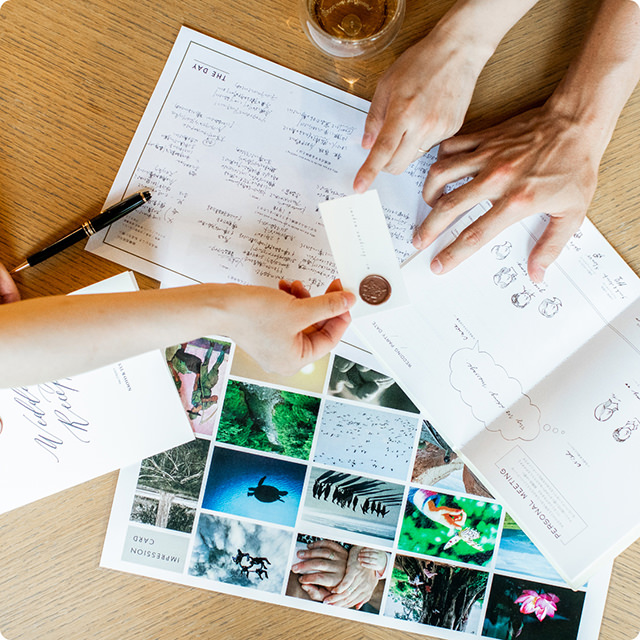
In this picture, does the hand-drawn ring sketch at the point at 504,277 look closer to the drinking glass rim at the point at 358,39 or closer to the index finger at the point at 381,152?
the index finger at the point at 381,152

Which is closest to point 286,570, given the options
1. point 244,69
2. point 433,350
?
point 433,350

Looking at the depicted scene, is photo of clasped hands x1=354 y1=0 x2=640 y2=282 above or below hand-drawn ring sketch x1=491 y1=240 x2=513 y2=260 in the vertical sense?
above

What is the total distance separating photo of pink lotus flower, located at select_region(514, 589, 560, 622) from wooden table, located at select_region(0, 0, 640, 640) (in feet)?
0.24

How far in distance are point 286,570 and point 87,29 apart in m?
0.75

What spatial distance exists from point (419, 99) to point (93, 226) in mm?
421

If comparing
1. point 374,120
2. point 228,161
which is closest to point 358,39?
point 374,120

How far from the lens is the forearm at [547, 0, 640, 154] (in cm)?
65

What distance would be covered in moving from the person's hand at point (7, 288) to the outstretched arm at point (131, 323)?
9 cm

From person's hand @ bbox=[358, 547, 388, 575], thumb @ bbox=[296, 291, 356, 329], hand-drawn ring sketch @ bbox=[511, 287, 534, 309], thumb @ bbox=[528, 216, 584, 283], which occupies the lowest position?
person's hand @ bbox=[358, 547, 388, 575]

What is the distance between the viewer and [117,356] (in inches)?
23.7

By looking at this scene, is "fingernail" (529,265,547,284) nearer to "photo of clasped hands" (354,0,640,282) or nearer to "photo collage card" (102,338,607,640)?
"photo of clasped hands" (354,0,640,282)

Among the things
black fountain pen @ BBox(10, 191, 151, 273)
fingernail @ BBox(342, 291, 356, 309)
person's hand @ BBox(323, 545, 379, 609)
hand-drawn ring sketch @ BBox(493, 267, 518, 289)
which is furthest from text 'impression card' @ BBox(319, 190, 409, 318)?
person's hand @ BBox(323, 545, 379, 609)

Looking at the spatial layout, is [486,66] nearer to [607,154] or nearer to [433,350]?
[607,154]

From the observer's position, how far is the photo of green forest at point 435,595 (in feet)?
2.39
